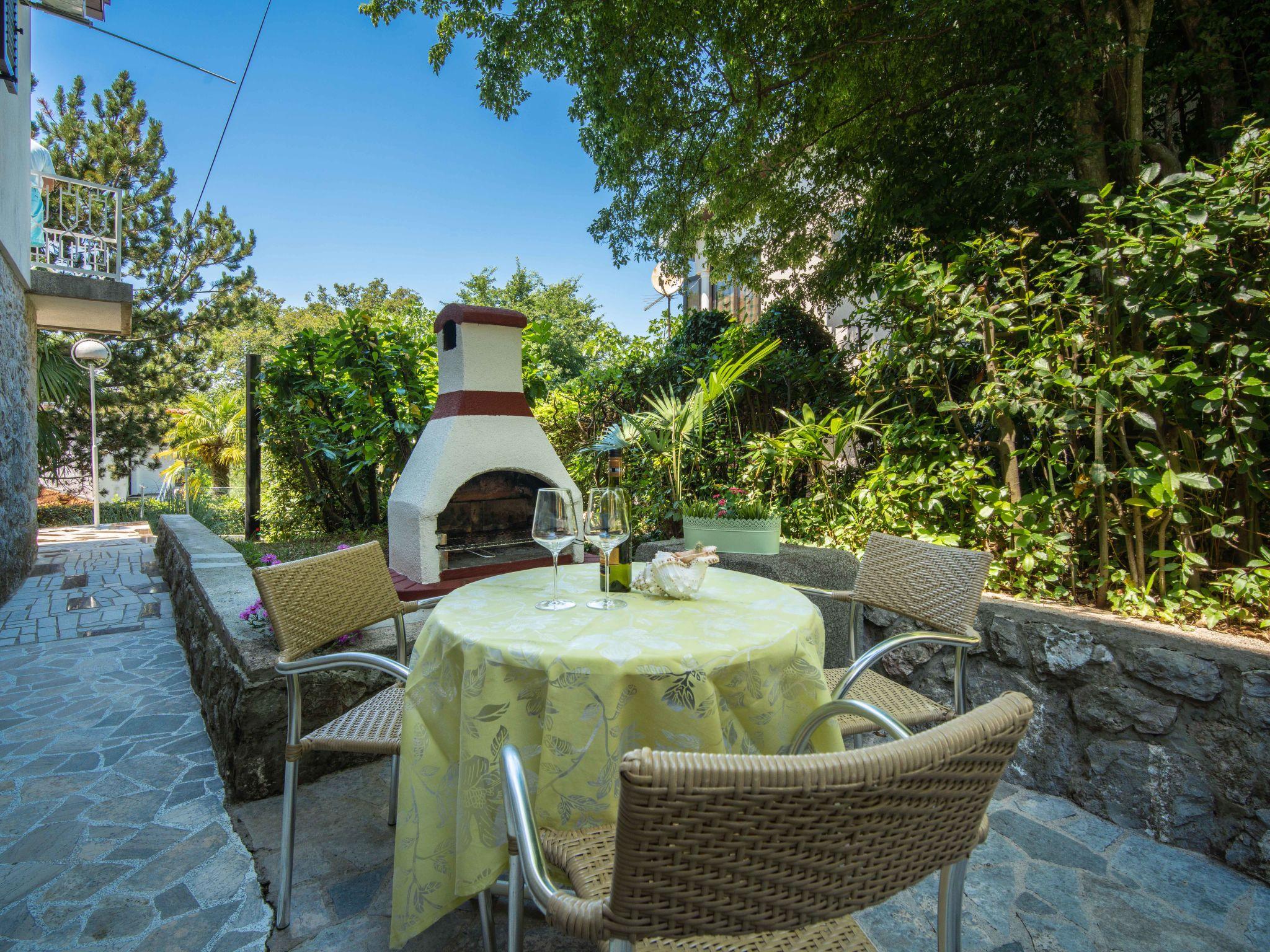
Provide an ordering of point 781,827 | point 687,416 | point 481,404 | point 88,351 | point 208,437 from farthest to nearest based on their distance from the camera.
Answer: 1. point 208,437
2. point 88,351
3. point 687,416
4. point 481,404
5. point 781,827

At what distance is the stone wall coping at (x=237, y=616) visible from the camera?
89.7 inches

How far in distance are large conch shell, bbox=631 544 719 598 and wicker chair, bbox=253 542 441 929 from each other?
2.07 feet

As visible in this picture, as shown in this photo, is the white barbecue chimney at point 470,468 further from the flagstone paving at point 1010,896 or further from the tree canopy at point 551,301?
the tree canopy at point 551,301

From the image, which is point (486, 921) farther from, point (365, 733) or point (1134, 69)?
point (1134, 69)

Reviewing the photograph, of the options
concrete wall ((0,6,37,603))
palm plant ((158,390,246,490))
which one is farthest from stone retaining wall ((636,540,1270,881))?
palm plant ((158,390,246,490))

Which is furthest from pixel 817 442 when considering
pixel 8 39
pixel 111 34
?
pixel 111 34

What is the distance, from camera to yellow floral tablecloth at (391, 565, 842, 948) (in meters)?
1.16

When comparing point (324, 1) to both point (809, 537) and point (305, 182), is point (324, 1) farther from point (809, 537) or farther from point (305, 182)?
point (305, 182)

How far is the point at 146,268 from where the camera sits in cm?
1641

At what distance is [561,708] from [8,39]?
4.97 meters

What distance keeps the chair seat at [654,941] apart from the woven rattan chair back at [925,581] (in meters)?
1.04

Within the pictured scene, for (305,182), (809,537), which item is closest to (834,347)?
(809,537)

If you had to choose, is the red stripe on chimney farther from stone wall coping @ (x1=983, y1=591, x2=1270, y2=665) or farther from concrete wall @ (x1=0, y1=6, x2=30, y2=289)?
concrete wall @ (x1=0, y1=6, x2=30, y2=289)

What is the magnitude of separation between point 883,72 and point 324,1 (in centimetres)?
506
